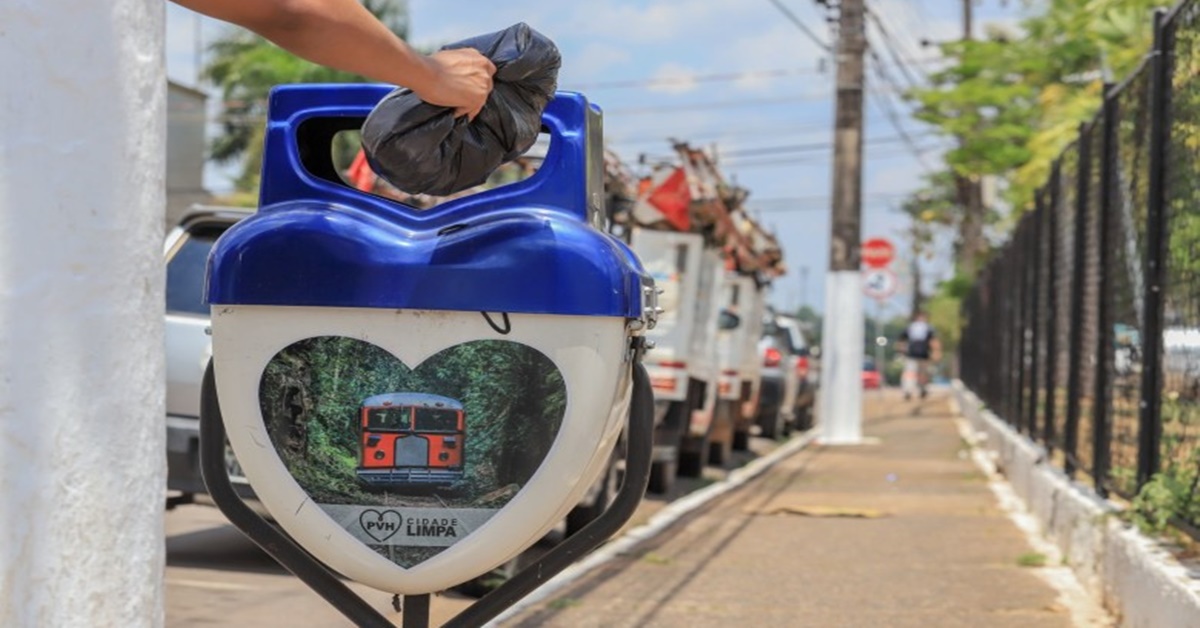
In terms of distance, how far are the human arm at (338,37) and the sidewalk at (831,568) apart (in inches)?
166

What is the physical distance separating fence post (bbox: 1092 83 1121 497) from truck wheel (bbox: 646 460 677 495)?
15.5 feet

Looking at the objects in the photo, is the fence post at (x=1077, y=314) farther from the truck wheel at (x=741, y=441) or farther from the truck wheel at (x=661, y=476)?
the truck wheel at (x=741, y=441)

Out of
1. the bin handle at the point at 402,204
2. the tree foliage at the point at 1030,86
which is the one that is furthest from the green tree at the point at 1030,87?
the bin handle at the point at 402,204

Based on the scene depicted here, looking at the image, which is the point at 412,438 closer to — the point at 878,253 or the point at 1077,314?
the point at 1077,314

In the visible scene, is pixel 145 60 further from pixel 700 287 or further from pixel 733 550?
pixel 700 287

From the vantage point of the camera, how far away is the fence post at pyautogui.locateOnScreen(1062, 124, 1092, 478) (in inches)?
424

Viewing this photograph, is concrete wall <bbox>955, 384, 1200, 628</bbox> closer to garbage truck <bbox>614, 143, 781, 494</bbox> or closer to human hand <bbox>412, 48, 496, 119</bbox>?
garbage truck <bbox>614, 143, 781, 494</bbox>

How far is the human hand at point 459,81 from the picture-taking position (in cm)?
360

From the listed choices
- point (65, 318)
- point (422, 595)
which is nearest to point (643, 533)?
point (422, 595)

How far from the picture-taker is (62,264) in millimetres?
2678

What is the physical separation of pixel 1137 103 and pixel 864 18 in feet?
53.1

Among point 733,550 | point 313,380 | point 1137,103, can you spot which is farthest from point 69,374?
point 733,550

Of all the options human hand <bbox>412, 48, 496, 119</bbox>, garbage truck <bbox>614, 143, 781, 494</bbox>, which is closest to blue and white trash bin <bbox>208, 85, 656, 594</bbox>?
human hand <bbox>412, 48, 496, 119</bbox>

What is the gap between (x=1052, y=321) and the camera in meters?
12.7
